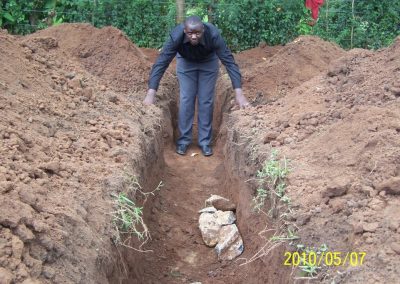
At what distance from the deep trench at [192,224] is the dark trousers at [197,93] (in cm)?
25

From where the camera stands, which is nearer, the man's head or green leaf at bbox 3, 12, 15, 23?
the man's head

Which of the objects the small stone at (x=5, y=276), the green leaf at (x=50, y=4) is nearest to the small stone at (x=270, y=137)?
the small stone at (x=5, y=276)

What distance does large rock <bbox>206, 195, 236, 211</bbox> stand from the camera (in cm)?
583

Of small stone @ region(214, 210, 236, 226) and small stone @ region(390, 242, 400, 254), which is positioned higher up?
small stone @ region(390, 242, 400, 254)

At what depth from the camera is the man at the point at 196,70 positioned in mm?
6727

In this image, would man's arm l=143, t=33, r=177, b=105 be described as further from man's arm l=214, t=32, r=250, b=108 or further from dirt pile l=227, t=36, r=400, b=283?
dirt pile l=227, t=36, r=400, b=283

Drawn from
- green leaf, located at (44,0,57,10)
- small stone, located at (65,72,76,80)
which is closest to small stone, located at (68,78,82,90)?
small stone, located at (65,72,76,80)

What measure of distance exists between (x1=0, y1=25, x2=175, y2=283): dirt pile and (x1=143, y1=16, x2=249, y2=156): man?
0.61 metres

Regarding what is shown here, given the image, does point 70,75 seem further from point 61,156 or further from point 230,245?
point 230,245

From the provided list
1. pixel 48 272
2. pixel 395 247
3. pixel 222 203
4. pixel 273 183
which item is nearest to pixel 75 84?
pixel 222 203

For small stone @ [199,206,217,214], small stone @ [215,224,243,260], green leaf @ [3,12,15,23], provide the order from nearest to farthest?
small stone @ [215,224,243,260], small stone @ [199,206,217,214], green leaf @ [3,12,15,23]

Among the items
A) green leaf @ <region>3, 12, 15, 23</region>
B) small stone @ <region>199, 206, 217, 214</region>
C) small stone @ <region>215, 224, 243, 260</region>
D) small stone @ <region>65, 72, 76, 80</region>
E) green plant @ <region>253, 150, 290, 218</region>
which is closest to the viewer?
green plant @ <region>253, 150, 290, 218</region>

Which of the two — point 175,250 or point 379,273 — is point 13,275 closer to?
point 379,273

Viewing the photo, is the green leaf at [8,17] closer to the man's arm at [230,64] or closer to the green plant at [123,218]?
the man's arm at [230,64]
